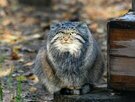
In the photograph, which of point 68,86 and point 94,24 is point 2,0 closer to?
point 94,24

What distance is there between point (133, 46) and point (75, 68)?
1.96ft

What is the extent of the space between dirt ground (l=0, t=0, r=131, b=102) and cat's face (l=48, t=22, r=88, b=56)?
563 millimetres

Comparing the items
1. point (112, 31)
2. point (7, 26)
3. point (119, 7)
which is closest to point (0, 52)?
point (7, 26)

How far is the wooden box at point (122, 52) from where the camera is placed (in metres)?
4.71

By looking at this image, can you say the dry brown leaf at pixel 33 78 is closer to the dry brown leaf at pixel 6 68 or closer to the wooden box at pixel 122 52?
the dry brown leaf at pixel 6 68

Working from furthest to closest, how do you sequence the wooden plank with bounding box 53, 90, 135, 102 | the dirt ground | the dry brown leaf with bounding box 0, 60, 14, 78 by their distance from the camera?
the dry brown leaf with bounding box 0, 60, 14, 78, the dirt ground, the wooden plank with bounding box 53, 90, 135, 102

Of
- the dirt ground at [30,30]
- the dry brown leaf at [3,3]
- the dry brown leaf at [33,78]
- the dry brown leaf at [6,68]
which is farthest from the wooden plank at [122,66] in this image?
the dry brown leaf at [3,3]

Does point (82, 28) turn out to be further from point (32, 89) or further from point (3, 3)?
point (3, 3)

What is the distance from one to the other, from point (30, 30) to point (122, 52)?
4649mm

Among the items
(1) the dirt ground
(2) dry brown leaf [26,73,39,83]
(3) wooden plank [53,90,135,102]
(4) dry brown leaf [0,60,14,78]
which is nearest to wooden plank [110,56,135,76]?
(3) wooden plank [53,90,135,102]

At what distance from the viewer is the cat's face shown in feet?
15.7

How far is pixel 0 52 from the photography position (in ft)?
24.3

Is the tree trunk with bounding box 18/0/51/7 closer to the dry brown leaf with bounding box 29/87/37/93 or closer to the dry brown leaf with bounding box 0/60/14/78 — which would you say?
the dry brown leaf with bounding box 0/60/14/78

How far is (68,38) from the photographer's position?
4.78 meters
